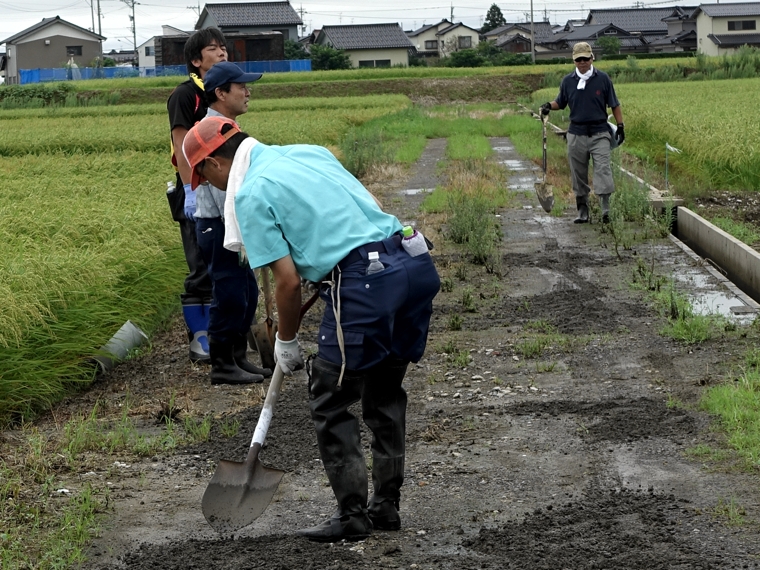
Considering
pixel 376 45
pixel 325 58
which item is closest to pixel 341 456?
pixel 325 58

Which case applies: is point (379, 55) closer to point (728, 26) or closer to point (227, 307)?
point (728, 26)

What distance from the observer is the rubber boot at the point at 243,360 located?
6.29 metres

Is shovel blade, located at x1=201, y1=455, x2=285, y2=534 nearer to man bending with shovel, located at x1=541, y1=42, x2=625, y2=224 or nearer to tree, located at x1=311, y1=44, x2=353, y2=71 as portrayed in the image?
man bending with shovel, located at x1=541, y1=42, x2=625, y2=224

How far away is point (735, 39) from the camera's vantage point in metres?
78.4

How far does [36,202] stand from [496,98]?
4191cm

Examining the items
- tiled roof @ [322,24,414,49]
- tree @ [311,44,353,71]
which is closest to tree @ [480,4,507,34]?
tiled roof @ [322,24,414,49]

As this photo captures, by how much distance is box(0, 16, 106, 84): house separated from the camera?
8038 centimetres

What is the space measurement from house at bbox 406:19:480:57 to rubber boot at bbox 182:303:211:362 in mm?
95378

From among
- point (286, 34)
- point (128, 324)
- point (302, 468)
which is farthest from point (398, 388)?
point (286, 34)

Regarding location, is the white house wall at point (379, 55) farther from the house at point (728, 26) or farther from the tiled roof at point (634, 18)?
the tiled roof at point (634, 18)

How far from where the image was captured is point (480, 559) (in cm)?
359

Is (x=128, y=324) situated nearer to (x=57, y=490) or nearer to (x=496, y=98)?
(x=57, y=490)

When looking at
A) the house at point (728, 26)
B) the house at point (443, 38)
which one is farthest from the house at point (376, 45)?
the house at point (728, 26)

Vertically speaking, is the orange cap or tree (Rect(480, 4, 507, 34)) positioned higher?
tree (Rect(480, 4, 507, 34))
